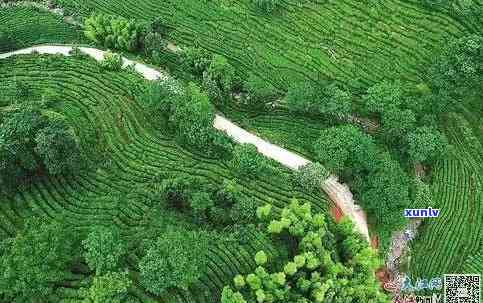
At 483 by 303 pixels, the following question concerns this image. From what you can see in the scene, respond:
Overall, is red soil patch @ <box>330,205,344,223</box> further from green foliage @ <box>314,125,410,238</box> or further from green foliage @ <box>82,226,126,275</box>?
green foliage @ <box>82,226,126,275</box>

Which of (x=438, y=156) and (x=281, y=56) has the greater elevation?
(x=281, y=56)

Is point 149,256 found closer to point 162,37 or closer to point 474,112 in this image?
point 162,37

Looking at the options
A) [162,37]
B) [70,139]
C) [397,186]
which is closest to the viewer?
[70,139]

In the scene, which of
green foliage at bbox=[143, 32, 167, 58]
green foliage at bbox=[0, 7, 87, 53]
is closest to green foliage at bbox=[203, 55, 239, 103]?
green foliage at bbox=[143, 32, 167, 58]

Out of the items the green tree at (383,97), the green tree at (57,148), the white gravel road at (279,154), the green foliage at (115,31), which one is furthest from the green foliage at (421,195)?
the green foliage at (115,31)

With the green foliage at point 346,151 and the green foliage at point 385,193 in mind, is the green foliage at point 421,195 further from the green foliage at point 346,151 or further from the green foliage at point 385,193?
the green foliage at point 346,151

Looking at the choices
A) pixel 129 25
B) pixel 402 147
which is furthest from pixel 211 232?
pixel 129 25
